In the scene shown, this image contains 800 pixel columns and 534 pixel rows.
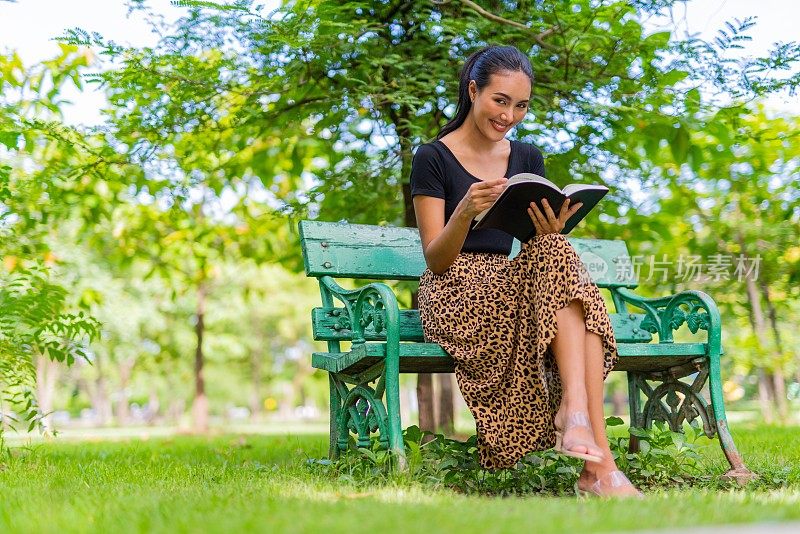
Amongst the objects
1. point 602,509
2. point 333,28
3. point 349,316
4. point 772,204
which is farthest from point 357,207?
point 772,204

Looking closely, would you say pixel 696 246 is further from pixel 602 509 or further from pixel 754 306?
pixel 602 509

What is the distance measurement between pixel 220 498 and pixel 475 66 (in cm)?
216

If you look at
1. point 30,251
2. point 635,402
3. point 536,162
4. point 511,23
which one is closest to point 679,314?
point 635,402

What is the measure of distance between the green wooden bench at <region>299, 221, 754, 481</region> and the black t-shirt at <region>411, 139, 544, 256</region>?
0.47 m

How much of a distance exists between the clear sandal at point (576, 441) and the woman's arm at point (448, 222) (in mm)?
833

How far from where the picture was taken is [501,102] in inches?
149

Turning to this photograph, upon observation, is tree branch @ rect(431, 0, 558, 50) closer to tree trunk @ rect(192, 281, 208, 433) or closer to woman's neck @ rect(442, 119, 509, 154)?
woman's neck @ rect(442, 119, 509, 154)

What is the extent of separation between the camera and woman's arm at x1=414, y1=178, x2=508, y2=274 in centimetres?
333

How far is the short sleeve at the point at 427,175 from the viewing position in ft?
12.5

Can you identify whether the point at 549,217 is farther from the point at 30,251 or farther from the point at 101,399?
the point at 101,399

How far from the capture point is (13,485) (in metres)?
3.49

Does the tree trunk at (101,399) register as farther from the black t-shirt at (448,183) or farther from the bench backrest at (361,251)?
the black t-shirt at (448,183)

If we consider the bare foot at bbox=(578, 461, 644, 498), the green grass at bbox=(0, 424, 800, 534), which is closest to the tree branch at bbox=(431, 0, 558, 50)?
the green grass at bbox=(0, 424, 800, 534)

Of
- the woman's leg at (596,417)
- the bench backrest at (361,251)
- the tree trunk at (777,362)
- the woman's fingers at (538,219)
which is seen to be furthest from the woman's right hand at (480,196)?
the tree trunk at (777,362)
